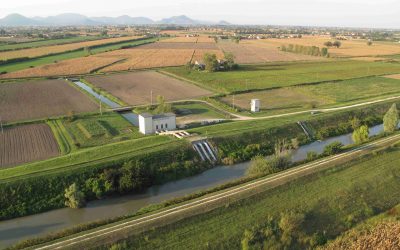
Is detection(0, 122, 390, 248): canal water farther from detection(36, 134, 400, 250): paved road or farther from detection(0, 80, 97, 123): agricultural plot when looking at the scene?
detection(0, 80, 97, 123): agricultural plot

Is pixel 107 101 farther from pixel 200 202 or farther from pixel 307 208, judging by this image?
pixel 307 208

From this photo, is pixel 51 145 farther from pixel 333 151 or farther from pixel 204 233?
pixel 333 151

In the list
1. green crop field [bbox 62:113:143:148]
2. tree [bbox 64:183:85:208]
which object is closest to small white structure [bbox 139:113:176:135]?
green crop field [bbox 62:113:143:148]

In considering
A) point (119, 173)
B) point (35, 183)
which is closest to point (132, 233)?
point (119, 173)

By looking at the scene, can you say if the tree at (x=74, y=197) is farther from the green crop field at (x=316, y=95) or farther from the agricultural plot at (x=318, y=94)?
the agricultural plot at (x=318, y=94)

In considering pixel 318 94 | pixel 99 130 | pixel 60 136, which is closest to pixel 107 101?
pixel 99 130

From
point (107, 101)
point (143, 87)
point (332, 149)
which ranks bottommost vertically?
point (332, 149)

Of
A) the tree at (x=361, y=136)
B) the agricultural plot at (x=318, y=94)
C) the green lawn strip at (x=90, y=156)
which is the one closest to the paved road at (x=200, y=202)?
the tree at (x=361, y=136)
